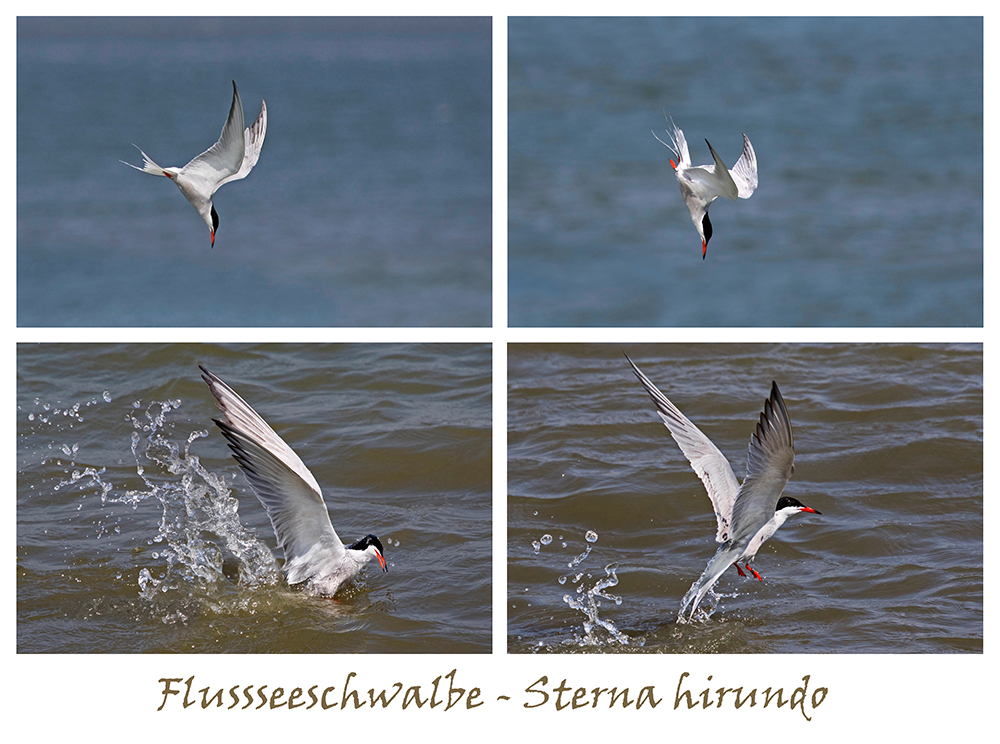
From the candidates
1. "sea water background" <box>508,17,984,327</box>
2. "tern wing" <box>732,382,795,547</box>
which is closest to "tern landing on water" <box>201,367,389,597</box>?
"sea water background" <box>508,17,984,327</box>

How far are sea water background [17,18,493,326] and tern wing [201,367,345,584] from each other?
1.35m

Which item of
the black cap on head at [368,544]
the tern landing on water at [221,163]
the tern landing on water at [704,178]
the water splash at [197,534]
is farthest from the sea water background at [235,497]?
the tern landing on water at [704,178]

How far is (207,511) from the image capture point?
151 inches

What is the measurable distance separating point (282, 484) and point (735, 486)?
5.34 ft

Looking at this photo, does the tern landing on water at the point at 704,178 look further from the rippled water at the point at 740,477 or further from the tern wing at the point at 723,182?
the rippled water at the point at 740,477

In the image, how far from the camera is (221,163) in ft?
9.11

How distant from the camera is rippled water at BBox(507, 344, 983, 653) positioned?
11.7 ft

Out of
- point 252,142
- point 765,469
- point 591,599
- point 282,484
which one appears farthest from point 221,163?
point 591,599

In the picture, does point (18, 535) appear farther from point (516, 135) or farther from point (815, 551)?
point (815, 551)

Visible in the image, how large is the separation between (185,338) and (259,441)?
1.39 feet

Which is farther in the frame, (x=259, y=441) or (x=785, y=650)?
(x=785, y=650)

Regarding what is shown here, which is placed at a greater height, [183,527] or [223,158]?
[223,158]

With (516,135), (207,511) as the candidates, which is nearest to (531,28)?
(516,135)

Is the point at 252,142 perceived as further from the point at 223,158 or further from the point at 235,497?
the point at 235,497
